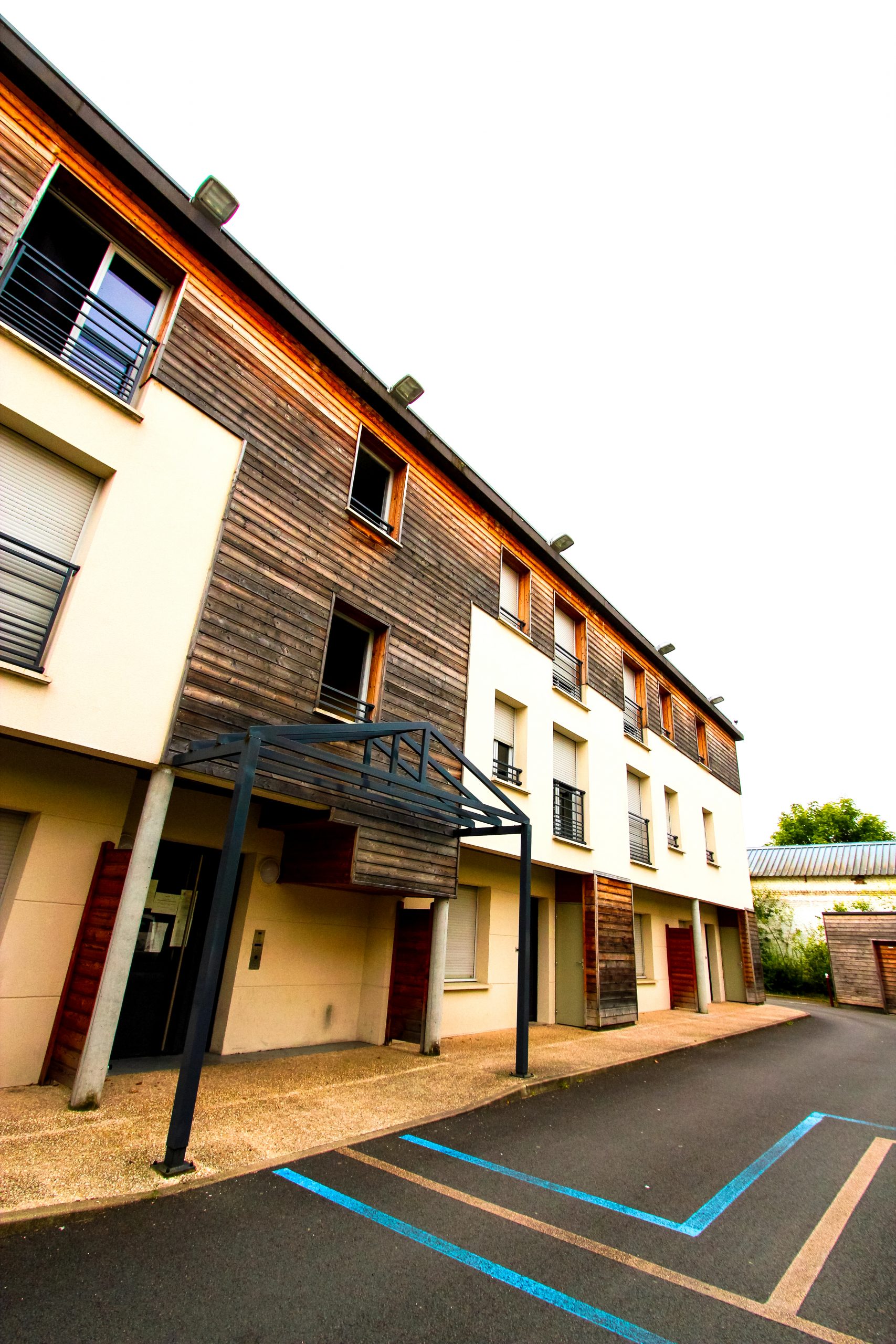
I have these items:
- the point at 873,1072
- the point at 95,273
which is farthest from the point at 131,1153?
the point at 873,1072

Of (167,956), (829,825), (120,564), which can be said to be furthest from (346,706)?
(829,825)

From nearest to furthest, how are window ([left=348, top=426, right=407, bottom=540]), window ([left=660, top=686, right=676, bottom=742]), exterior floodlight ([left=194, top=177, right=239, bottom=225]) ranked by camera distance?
exterior floodlight ([left=194, top=177, right=239, bottom=225])
window ([left=348, top=426, right=407, bottom=540])
window ([left=660, top=686, right=676, bottom=742])

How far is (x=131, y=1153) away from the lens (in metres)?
4.18

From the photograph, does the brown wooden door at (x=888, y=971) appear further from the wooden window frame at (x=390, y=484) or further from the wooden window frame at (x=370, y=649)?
the wooden window frame at (x=390, y=484)

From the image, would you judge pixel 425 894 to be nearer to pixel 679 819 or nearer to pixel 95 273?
pixel 95 273

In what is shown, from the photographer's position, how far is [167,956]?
7223 millimetres

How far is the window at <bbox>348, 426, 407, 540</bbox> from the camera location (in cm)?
925

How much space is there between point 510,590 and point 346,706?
5.19 m

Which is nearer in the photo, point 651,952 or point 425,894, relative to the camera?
point 425,894

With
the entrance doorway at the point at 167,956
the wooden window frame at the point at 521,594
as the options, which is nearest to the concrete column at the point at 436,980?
the entrance doorway at the point at 167,956

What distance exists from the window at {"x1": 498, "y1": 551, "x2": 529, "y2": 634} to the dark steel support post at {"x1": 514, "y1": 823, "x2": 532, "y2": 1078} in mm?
4954

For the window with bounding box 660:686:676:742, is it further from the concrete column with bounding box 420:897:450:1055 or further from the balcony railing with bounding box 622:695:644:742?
the concrete column with bounding box 420:897:450:1055

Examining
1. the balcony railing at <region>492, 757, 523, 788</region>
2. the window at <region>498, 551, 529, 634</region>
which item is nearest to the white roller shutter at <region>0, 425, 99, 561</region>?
the balcony railing at <region>492, 757, 523, 788</region>

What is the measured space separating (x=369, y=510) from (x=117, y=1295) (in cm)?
814
